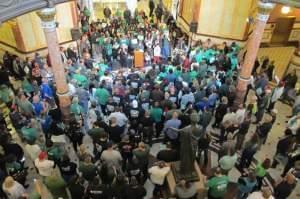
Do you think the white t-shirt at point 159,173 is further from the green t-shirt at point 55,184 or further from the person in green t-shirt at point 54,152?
the person in green t-shirt at point 54,152

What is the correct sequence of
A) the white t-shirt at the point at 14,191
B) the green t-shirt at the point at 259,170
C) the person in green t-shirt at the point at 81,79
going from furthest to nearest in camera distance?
the person in green t-shirt at the point at 81,79, the green t-shirt at the point at 259,170, the white t-shirt at the point at 14,191

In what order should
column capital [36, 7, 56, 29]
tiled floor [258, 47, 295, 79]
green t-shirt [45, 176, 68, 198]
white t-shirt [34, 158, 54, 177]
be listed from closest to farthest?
1. green t-shirt [45, 176, 68, 198]
2. white t-shirt [34, 158, 54, 177]
3. column capital [36, 7, 56, 29]
4. tiled floor [258, 47, 295, 79]

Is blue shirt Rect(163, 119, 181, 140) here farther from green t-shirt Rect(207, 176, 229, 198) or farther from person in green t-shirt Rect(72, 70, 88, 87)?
person in green t-shirt Rect(72, 70, 88, 87)

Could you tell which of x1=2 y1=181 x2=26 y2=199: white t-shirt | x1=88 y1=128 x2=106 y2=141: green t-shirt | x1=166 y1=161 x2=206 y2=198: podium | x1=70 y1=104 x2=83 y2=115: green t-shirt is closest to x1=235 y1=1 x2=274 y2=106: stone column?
x1=166 y1=161 x2=206 y2=198: podium

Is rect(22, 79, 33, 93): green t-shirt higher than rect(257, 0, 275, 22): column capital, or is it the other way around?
rect(257, 0, 275, 22): column capital

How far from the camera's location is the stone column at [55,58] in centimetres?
873

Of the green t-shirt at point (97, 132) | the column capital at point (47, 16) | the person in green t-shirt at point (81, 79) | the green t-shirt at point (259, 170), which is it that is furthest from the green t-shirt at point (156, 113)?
the column capital at point (47, 16)

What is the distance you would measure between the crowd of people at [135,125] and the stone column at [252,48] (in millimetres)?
420

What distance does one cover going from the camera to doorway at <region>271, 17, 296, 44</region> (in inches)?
569

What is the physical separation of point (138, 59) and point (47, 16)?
4.99 m

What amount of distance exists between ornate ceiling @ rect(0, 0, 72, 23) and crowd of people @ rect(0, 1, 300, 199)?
2.27m

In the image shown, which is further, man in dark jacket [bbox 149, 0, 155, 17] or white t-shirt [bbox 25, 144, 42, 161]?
man in dark jacket [bbox 149, 0, 155, 17]

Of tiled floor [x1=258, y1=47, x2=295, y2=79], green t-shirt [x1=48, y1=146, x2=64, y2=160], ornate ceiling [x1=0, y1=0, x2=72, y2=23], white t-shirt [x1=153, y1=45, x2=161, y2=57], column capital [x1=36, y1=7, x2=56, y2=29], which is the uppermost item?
ornate ceiling [x1=0, y1=0, x2=72, y2=23]

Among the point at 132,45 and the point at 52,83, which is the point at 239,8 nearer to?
the point at 132,45
